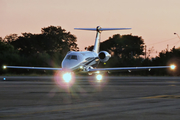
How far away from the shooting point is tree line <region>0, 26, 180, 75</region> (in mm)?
60000

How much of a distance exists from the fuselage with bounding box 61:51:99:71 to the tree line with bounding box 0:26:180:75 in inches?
614

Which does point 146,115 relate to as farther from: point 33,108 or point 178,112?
point 33,108

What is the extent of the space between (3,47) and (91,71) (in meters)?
45.6

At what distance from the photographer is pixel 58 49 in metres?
105

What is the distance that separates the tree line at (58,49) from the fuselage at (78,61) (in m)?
15.6

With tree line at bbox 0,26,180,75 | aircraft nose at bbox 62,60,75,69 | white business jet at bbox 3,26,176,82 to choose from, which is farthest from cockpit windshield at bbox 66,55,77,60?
tree line at bbox 0,26,180,75

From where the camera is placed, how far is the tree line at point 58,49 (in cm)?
6000

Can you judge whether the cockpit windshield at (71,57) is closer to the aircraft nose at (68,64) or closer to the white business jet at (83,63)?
the white business jet at (83,63)

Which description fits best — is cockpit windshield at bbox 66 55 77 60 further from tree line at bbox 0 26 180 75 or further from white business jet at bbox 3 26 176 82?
tree line at bbox 0 26 180 75

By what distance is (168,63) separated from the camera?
60.5 meters

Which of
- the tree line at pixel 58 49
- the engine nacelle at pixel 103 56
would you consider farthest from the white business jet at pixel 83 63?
the tree line at pixel 58 49

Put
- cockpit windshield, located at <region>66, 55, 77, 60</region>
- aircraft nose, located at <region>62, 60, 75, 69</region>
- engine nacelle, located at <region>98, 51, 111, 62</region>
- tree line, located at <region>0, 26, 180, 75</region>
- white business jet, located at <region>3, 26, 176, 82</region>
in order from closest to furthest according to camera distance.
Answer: aircraft nose, located at <region>62, 60, 75, 69</region>
white business jet, located at <region>3, 26, 176, 82</region>
cockpit windshield, located at <region>66, 55, 77, 60</region>
engine nacelle, located at <region>98, 51, 111, 62</region>
tree line, located at <region>0, 26, 180, 75</region>

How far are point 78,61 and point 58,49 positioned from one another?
6586cm

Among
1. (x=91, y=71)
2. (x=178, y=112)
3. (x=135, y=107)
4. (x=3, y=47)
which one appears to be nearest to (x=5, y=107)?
(x=135, y=107)
